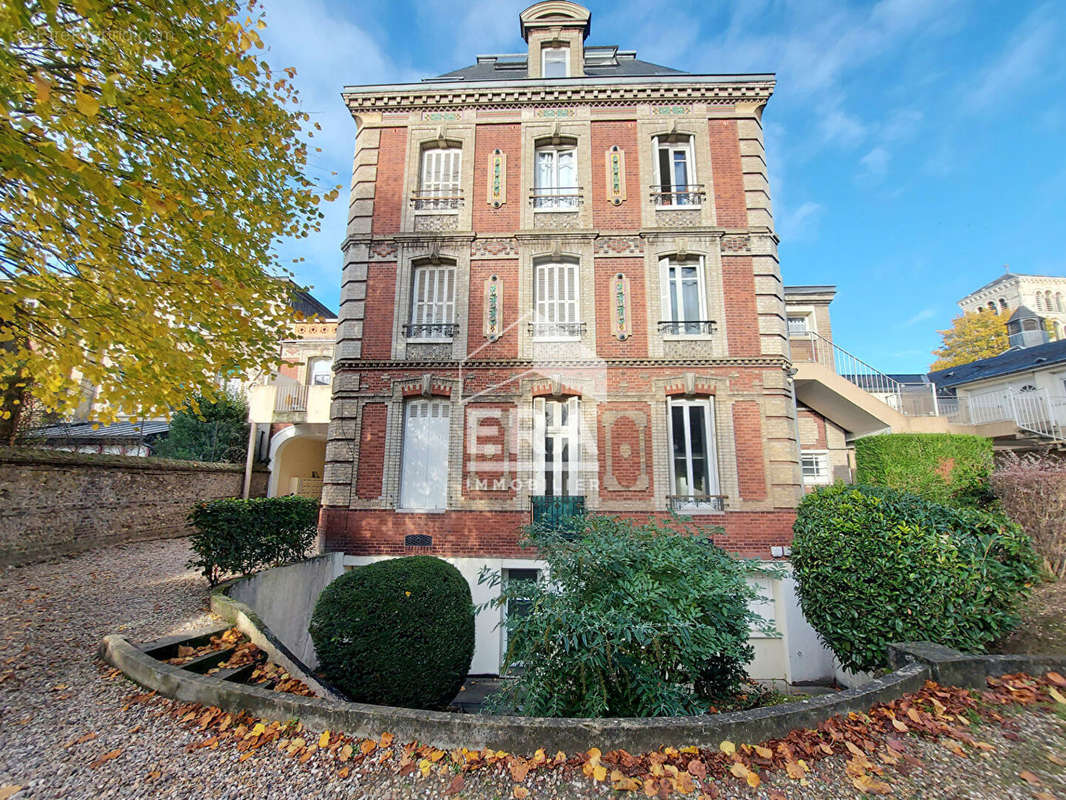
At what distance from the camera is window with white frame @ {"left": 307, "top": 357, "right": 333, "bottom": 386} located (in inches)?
648

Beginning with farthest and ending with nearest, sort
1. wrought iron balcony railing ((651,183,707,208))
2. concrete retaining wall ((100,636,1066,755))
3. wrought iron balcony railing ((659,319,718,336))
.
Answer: wrought iron balcony railing ((651,183,707,208)), wrought iron balcony railing ((659,319,718,336)), concrete retaining wall ((100,636,1066,755))

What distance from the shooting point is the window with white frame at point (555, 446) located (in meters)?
8.80

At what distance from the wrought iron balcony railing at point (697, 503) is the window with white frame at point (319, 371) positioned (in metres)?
13.1

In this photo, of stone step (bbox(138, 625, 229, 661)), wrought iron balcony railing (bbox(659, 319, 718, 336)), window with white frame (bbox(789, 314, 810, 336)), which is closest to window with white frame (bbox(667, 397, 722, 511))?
wrought iron balcony railing (bbox(659, 319, 718, 336))

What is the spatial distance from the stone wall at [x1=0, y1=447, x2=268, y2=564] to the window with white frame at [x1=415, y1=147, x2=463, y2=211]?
830 centimetres

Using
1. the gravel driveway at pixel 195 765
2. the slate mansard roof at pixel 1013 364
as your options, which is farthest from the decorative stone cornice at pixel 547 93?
the slate mansard roof at pixel 1013 364

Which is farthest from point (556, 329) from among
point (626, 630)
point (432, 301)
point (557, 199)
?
point (626, 630)

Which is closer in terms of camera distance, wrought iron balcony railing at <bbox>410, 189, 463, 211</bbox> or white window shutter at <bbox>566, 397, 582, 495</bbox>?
white window shutter at <bbox>566, 397, 582, 495</bbox>

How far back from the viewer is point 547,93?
10.3 m

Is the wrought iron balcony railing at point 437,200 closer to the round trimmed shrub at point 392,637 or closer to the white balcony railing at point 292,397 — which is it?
the round trimmed shrub at point 392,637

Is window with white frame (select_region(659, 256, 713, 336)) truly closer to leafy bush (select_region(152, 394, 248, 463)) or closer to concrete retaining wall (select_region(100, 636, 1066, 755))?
concrete retaining wall (select_region(100, 636, 1066, 755))

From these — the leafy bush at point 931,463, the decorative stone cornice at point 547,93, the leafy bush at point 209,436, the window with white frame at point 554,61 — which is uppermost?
the window with white frame at point 554,61

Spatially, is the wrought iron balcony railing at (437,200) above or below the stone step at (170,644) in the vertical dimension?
above

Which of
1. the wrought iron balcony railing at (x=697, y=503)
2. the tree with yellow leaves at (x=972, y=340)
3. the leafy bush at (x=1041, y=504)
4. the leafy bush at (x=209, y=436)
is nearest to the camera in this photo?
the leafy bush at (x=1041, y=504)
